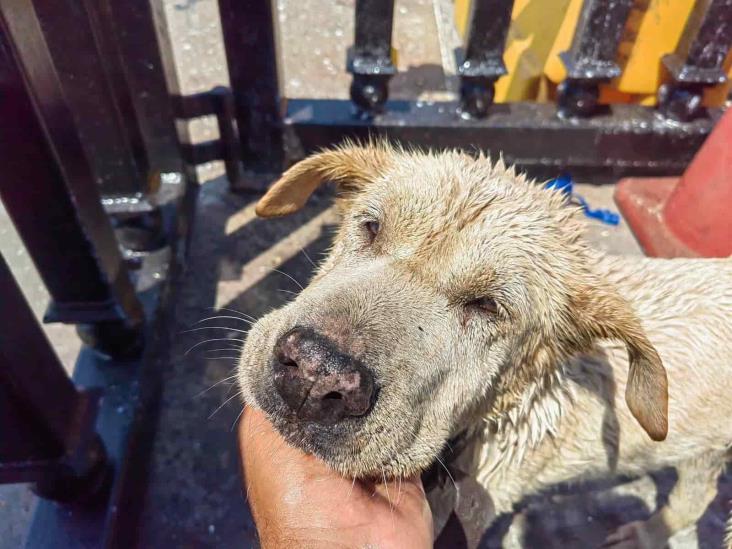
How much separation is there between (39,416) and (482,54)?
10.7 ft

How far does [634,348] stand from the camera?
2170mm

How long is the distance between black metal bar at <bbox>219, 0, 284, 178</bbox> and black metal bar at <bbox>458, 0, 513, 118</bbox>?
1.22m

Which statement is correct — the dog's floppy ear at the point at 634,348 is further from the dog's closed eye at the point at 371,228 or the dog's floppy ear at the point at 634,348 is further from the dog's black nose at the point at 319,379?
the dog's black nose at the point at 319,379

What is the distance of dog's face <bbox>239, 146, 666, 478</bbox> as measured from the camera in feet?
5.98

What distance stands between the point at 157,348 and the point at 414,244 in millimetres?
1859

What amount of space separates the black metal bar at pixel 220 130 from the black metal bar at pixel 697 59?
9.93ft

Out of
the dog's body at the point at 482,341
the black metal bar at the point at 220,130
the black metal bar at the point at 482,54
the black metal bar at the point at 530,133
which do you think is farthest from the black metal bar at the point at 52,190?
the black metal bar at the point at 482,54

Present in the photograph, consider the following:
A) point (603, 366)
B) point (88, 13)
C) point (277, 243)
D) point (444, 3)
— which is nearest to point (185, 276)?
point (277, 243)

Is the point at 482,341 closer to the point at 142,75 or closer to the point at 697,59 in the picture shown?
the point at 142,75

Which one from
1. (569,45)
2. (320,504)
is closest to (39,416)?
(320,504)

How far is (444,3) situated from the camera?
6121 mm

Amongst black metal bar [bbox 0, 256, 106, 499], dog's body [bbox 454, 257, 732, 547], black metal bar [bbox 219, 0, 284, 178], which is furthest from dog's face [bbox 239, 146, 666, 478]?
black metal bar [bbox 219, 0, 284, 178]

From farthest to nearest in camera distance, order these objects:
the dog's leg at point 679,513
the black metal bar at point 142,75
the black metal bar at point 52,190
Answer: the dog's leg at point 679,513 → the black metal bar at point 142,75 → the black metal bar at point 52,190

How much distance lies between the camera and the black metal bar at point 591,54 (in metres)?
3.77
